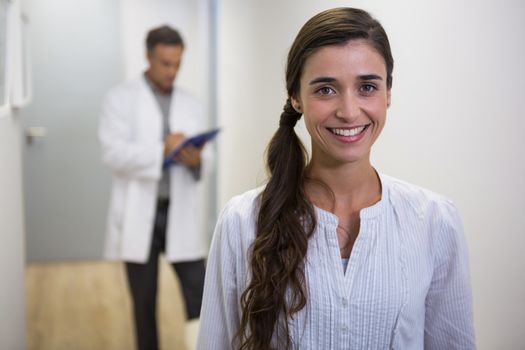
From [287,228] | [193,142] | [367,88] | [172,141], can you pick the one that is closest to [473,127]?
[367,88]

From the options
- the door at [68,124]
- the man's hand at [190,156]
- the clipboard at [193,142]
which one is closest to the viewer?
the clipboard at [193,142]

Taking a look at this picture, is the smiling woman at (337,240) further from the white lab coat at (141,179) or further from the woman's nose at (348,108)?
the white lab coat at (141,179)

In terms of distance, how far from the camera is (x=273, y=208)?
3.51ft

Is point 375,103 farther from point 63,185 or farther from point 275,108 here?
point 63,185

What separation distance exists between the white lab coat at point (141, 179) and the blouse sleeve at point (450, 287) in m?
1.63

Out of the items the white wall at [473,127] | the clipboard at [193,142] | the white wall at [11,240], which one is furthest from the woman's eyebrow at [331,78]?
the clipboard at [193,142]

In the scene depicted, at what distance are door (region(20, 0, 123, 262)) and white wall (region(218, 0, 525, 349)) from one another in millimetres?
2936

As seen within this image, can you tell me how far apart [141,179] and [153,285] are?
1.42 feet

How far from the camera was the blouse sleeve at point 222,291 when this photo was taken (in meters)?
1.09

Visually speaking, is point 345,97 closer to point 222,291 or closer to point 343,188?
point 343,188

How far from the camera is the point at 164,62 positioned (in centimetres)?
259

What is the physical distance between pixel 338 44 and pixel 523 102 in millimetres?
338

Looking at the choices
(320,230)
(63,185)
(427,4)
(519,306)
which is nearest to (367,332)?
(320,230)

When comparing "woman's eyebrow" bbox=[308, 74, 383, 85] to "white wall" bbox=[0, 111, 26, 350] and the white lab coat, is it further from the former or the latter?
the white lab coat
